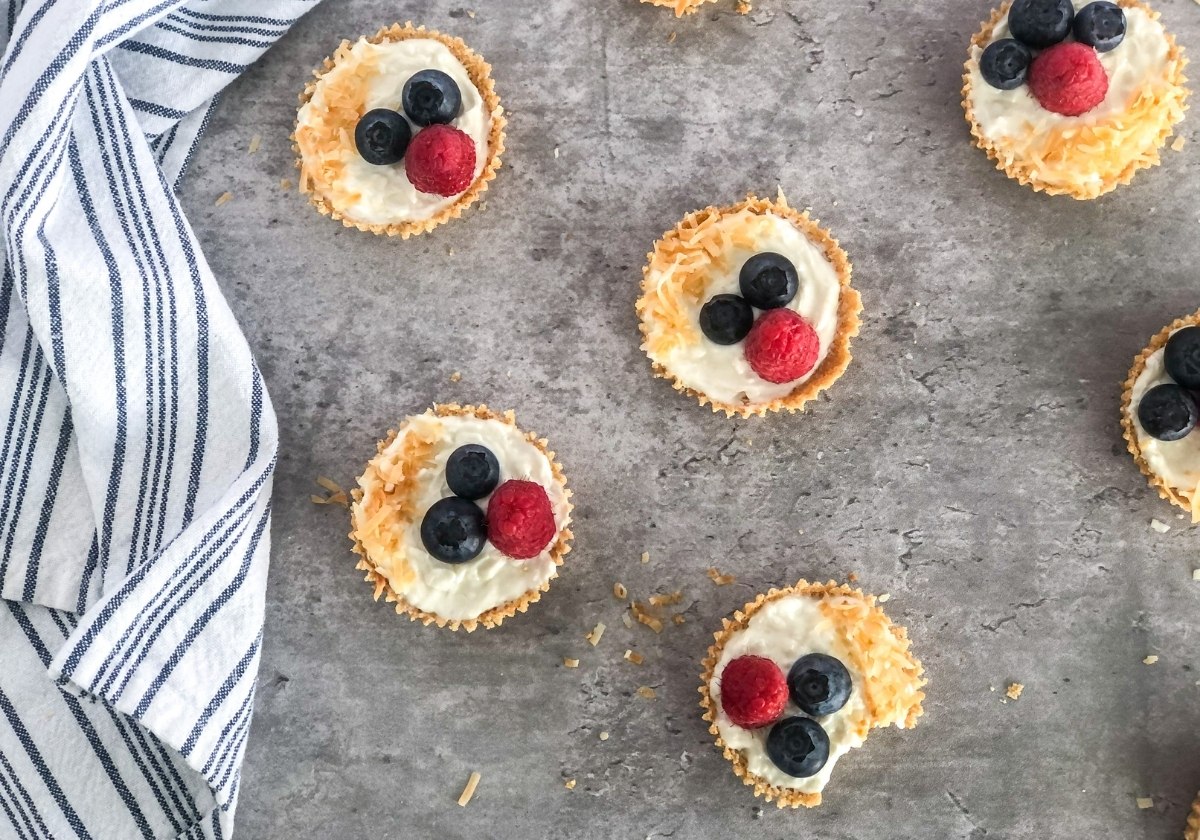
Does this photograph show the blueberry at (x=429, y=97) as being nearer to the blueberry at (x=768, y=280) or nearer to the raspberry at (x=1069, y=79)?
the blueberry at (x=768, y=280)

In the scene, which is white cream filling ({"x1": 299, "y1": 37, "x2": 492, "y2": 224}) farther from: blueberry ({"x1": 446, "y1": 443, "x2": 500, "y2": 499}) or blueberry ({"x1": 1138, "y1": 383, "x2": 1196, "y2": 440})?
blueberry ({"x1": 1138, "y1": 383, "x2": 1196, "y2": 440})

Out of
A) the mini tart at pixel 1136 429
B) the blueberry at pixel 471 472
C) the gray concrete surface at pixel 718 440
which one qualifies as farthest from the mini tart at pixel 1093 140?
the blueberry at pixel 471 472

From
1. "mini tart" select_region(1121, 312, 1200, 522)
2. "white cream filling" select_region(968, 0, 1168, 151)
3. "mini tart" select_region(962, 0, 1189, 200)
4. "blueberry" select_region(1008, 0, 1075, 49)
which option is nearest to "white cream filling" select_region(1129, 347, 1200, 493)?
"mini tart" select_region(1121, 312, 1200, 522)

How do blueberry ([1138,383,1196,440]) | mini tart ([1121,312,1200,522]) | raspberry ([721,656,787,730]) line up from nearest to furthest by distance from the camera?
1. raspberry ([721,656,787,730])
2. blueberry ([1138,383,1196,440])
3. mini tart ([1121,312,1200,522])

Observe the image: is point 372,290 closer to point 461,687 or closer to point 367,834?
point 461,687

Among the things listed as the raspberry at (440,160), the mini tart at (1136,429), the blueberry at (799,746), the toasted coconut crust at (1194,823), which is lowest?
the toasted coconut crust at (1194,823)

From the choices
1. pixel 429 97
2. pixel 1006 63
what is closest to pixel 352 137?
pixel 429 97
